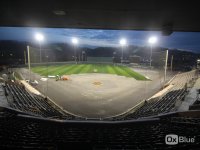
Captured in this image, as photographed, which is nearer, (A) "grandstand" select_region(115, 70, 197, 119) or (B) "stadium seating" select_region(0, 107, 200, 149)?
(B) "stadium seating" select_region(0, 107, 200, 149)

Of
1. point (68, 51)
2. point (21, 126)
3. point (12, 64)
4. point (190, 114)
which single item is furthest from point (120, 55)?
point (21, 126)

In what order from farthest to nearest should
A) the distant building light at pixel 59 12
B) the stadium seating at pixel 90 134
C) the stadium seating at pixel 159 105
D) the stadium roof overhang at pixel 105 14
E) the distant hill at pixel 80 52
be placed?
the distant hill at pixel 80 52 < the stadium seating at pixel 159 105 < the distant building light at pixel 59 12 < the stadium roof overhang at pixel 105 14 < the stadium seating at pixel 90 134

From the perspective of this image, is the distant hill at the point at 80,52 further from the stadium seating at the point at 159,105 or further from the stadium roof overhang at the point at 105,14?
the stadium roof overhang at the point at 105,14

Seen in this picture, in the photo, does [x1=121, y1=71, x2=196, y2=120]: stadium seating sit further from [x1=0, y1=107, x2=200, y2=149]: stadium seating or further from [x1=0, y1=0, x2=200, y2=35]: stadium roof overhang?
[x1=0, y1=0, x2=200, y2=35]: stadium roof overhang

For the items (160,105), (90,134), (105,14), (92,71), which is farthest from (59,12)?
(92,71)

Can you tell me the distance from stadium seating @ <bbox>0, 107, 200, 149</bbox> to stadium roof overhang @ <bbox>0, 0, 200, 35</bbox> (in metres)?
2.55

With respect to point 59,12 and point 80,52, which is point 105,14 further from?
point 80,52

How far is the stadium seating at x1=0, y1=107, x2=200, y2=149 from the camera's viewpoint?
10.8 ft

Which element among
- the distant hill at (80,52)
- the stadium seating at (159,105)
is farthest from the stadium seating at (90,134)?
the distant hill at (80,52)

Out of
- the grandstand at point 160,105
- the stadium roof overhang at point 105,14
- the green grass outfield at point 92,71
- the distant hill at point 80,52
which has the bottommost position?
the grandstand at point 160,105

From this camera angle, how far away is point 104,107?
565 inches

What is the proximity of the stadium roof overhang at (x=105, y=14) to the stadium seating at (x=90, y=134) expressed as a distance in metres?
2.55

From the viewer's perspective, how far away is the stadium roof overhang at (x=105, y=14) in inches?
153

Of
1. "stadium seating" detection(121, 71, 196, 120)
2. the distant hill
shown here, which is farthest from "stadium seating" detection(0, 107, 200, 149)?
the distant hill
